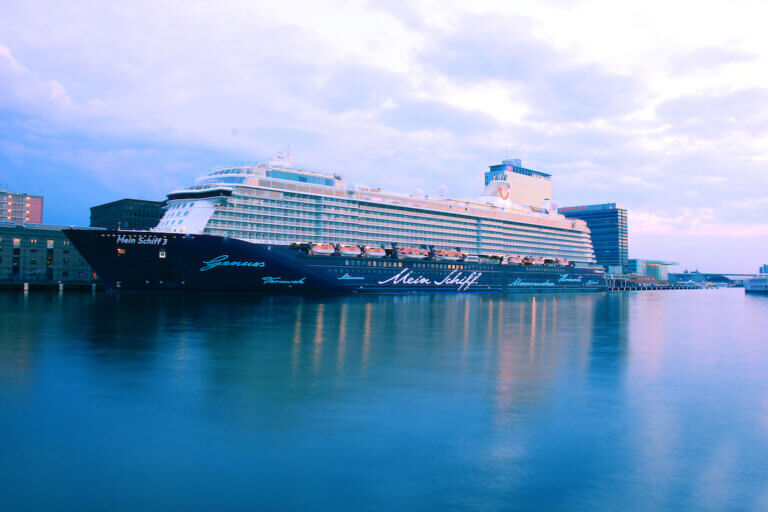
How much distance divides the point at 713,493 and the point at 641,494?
130 cm

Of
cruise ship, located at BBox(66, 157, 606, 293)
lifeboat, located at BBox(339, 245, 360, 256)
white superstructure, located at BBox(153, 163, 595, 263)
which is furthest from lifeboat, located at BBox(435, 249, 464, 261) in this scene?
lifeboat, located at BBox(339, 245, 360, 256)

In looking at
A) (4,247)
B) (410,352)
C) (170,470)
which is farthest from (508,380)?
(4,247)

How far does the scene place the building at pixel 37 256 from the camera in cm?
8631

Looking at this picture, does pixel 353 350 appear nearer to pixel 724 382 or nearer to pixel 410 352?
pixel 410 352

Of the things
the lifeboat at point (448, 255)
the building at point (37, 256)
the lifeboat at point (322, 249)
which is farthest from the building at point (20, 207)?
the lifeboat at point (448, 255)

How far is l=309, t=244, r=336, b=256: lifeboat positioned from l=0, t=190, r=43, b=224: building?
140491 millimetres

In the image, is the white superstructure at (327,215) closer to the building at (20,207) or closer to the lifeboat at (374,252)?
the lifeboat at (374,252)

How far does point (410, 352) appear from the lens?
894 inches

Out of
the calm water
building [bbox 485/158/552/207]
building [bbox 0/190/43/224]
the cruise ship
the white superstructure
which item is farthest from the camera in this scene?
building [bbox 0/190/43/224]

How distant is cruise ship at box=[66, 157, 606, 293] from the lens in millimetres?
47688

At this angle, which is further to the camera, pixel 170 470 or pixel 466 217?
pixel 466 217

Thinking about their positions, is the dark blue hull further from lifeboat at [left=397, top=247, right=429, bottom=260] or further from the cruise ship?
lifeboat at [left=397, top=247, right=429, bottom=260]

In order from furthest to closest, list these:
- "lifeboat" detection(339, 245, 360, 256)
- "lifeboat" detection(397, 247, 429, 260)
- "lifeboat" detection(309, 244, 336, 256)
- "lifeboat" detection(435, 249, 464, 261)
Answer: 1. "lifeboat" detection(435, 249, 464, 261)
2. "lifeboat" detection(397, 247, 429, 260)
3. "lifeboat" detection(339, 245, 360, 256)
4. "lifeboat" detection(309, 244, 336, 256)

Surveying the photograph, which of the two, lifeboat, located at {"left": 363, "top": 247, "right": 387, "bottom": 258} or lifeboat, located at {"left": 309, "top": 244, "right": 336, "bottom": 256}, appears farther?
lifeboat, located at {"left": 363, "top": 247, "right": 387, "bottom": 258}
